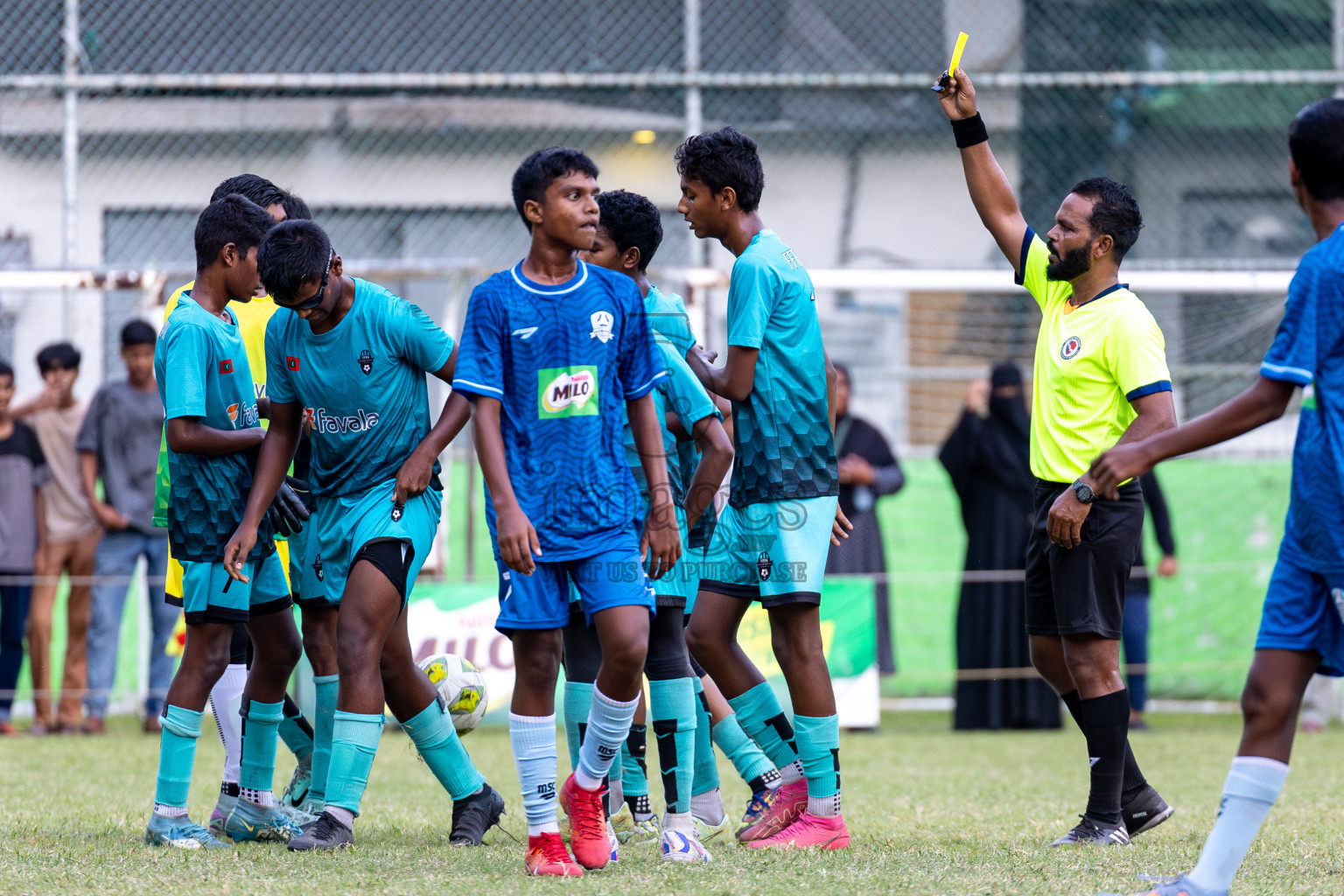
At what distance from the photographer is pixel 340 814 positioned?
→ 14.9 feet

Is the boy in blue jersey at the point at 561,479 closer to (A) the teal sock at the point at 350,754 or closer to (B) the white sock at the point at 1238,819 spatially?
(A) the teal sock at the point at 350,754

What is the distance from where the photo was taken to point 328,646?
5.12 metres

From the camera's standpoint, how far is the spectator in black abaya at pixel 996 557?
10.4 metres

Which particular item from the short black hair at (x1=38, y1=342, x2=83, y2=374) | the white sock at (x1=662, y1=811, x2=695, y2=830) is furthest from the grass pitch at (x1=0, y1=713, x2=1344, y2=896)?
the short black hair at (x1=38, y1=342, x2=83, y2=374)

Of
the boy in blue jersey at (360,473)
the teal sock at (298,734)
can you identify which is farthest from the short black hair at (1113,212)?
the teal sock at (298,734)

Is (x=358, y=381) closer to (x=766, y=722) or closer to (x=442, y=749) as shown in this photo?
(x=442, y=749)

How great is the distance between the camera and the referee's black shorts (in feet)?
16.0

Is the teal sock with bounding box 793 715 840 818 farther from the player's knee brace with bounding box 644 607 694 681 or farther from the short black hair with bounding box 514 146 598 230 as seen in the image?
the short black hair with bounding box 514 146 598 230

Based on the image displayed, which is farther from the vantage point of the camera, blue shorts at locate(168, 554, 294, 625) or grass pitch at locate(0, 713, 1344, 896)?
blue shorts at locate(168, 554, 294, 625)

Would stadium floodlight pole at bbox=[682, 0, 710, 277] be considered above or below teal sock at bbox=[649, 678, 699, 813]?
above

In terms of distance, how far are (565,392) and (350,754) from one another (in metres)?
1.28

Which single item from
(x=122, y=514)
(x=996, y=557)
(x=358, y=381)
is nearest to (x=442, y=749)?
(x=358, y=381)

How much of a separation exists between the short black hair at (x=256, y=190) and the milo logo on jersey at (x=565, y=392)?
1836mm

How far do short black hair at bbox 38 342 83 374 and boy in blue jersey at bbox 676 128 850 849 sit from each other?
662 centimetres
